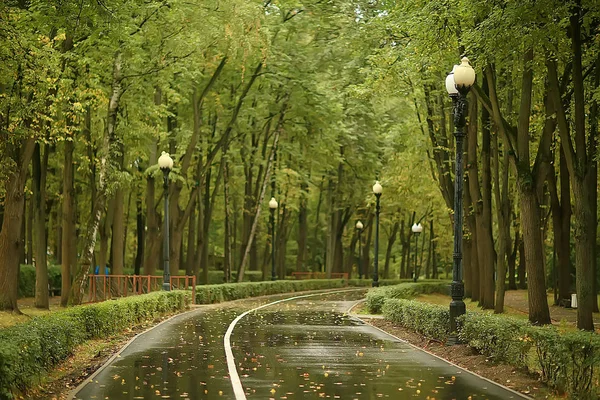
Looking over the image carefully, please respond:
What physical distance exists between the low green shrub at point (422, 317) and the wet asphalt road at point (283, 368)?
0.90 m

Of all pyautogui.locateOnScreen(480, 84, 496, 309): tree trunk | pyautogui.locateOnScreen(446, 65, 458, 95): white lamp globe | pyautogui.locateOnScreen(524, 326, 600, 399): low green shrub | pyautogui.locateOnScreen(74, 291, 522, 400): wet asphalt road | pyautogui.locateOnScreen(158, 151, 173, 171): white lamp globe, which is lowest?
pyautogui.locateOnScreen(74, 291, 522, 400): wet asphalt road

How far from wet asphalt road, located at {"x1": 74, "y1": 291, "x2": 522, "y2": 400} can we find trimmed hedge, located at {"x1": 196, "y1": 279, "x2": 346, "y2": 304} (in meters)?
14.7

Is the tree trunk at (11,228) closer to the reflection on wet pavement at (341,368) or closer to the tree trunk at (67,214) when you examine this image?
the tree trunk at (67,214)

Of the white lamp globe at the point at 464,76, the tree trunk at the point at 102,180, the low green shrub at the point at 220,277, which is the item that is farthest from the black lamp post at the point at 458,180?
the low green shrub at the point at 220,277

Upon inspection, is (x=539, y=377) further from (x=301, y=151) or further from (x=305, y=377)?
(x=301, y=151)

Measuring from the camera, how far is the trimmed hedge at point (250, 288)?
39.0 meters

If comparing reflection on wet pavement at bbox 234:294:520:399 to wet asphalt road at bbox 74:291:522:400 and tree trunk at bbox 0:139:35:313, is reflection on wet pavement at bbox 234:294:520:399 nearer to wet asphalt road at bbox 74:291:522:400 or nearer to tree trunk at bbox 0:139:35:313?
wet asphalt road at bbox 74:291:522:400

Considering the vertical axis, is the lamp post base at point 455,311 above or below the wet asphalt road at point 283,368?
above

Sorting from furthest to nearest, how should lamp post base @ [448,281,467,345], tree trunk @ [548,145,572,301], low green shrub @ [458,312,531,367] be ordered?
tree trunk @ [548,145,572,301] < lamp post base @ [448,281,467,345] < low green shrub @ [458,312,531,367]

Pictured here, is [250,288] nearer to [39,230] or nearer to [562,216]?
[39,230]

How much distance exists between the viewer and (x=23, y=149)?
88.5 ft

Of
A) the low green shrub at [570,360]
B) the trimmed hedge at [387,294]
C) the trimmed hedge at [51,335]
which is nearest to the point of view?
the trimmed hedge at [51,335]

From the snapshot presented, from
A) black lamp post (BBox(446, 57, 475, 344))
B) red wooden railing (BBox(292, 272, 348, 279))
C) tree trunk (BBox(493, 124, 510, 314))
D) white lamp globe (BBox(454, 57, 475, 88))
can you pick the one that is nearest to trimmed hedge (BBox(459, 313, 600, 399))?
black lamp post (BBox(446, 57, 475, 344))

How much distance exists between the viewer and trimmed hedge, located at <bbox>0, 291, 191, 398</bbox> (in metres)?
10.9
